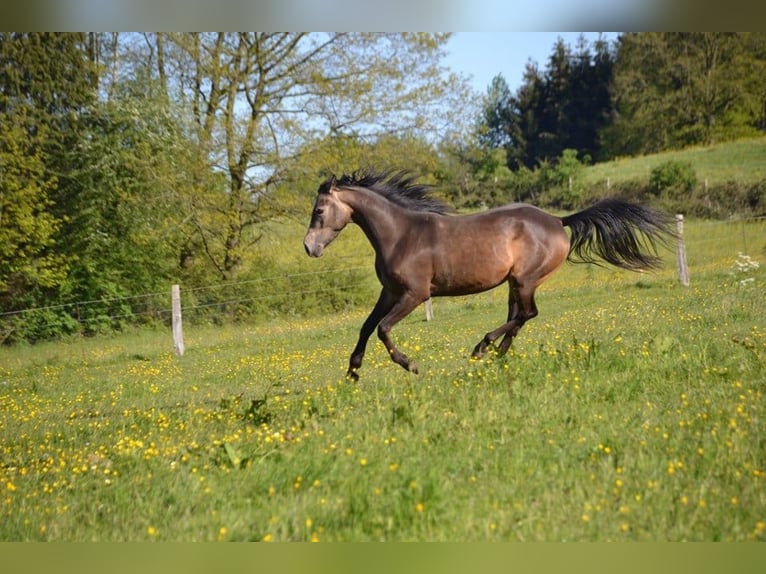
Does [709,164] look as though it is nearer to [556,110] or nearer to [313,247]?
[556,110]

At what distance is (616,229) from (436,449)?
2715 millimetres

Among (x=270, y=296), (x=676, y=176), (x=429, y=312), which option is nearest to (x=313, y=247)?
(x=429, y=312)

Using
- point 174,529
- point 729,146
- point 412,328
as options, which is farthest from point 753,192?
point 174,529

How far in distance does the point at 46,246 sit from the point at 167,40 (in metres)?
3.82

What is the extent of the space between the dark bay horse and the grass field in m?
0.54

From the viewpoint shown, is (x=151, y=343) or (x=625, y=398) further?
(x=151, y=343)

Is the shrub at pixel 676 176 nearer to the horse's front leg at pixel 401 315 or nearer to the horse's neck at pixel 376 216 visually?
the horse's neck at pixel 376 216

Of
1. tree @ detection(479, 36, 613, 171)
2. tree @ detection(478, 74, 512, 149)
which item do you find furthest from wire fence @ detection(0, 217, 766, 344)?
tree @ detection(479, 36, 613, 171)

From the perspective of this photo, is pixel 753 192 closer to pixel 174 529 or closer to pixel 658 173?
pixel 658 173

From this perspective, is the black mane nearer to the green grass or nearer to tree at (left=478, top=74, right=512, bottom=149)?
tree at (left=478, top=74, right=512, bottom=149)

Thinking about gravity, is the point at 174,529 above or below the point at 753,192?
below

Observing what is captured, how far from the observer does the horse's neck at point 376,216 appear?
5.32 m

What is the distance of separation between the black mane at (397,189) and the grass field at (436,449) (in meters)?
1.27

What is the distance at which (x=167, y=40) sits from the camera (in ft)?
38.0
